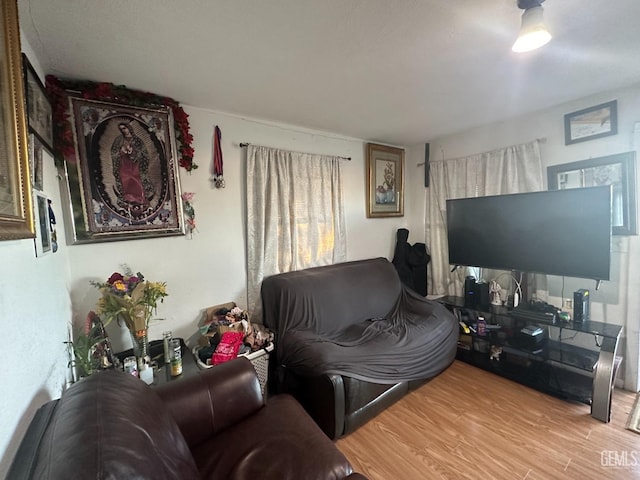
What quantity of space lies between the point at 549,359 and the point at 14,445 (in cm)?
308

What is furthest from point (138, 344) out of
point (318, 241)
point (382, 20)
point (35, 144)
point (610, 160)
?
point (610, 160)

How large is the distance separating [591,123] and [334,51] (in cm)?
230

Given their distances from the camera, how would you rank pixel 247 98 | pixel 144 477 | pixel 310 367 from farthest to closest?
pixel 247 98
pixel 310 367
pixel 144 477

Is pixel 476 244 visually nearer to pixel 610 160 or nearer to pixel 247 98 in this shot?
pixel 610 160

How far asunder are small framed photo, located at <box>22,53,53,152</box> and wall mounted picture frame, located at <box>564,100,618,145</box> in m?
3.62

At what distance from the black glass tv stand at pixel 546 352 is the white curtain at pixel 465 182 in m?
0.54

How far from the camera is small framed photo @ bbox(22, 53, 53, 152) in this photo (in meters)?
1.18

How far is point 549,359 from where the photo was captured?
2205 mm

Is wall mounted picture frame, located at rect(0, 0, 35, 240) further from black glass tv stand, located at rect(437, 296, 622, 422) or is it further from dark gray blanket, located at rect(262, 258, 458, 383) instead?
black glass tv stand, located at rect(437, 296, 622, 422)

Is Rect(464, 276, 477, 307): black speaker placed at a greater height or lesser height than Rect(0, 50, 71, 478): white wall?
lesser

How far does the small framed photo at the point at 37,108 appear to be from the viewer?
118 cm

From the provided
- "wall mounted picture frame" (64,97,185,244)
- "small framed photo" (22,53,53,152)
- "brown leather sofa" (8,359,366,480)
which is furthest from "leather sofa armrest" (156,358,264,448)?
"small framed photo" (22,53,53,152)

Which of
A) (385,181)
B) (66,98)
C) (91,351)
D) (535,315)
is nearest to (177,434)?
(91,351)

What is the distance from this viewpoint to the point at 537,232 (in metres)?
2.30
